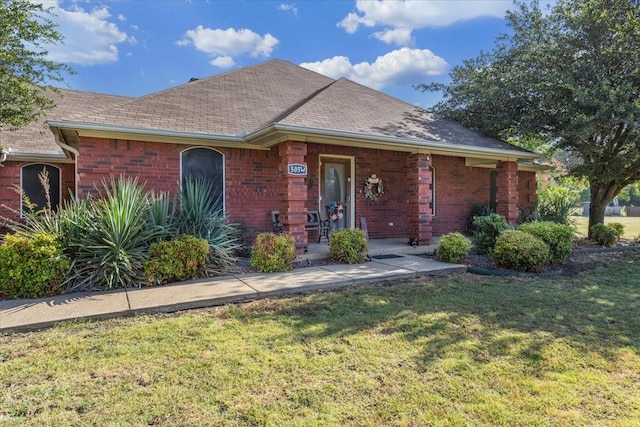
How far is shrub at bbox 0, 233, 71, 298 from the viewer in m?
4.86

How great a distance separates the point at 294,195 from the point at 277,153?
2.17m

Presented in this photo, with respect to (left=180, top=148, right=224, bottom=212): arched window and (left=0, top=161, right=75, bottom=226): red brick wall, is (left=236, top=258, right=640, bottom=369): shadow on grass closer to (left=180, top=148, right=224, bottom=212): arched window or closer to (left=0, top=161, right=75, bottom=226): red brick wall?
(left=180, top=148, right=224, bottom=212): arched window

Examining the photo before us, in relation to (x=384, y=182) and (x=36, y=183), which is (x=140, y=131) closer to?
(x=36, y=183)

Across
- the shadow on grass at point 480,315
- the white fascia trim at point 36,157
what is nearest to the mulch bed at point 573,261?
the shadow on grass at point 480,315

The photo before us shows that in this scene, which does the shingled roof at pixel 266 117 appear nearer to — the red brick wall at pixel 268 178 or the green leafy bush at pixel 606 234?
the red brick wall at pixel 268 178

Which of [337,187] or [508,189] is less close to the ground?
[337,187]

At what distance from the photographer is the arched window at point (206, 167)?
26.8 feet

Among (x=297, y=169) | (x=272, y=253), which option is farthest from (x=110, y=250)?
(x=297, y=169)

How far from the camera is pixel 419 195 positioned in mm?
8922

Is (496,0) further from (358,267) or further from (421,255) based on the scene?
(358,267)

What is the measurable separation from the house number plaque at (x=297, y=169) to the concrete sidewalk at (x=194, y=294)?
1.92m

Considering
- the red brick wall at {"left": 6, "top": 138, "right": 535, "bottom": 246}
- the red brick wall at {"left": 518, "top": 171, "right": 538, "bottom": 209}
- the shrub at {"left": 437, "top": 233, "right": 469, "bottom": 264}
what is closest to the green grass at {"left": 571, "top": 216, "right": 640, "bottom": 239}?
the red brick wall at {"left": 518, "top": 171, "right": 538, "bottom": 209}

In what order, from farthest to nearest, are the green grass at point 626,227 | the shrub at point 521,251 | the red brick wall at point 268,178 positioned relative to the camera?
the green grass at point 626,227 < the red brick wall at point 268,178 < the shrub at point 521,251

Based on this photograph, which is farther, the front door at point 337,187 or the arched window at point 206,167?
the front door at point 337,187
